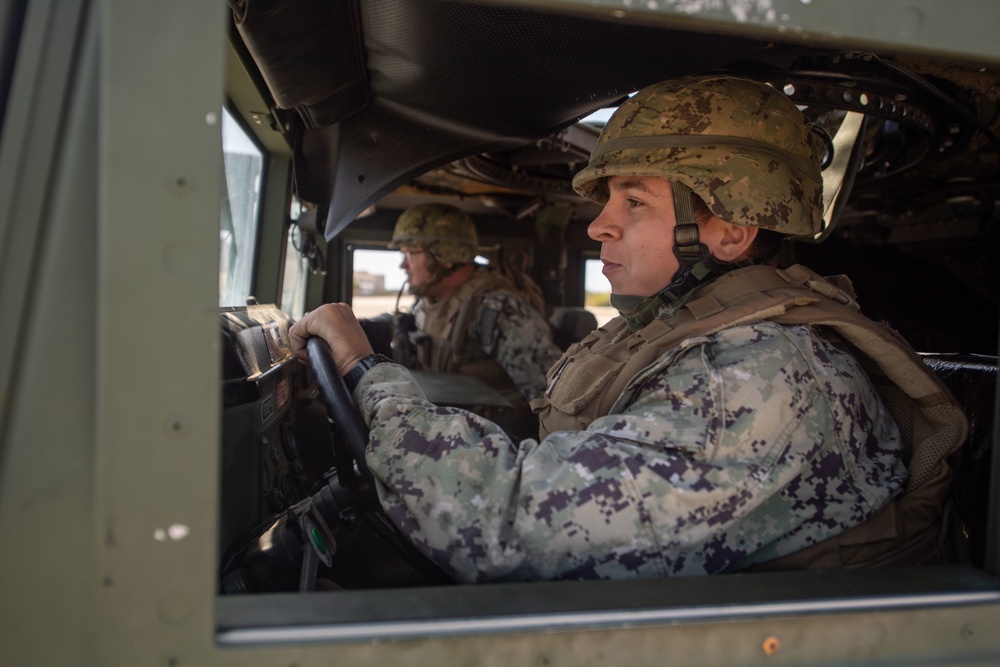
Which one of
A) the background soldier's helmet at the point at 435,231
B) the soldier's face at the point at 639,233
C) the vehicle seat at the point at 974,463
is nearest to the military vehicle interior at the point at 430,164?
the vehicle seat at the point at 974,463

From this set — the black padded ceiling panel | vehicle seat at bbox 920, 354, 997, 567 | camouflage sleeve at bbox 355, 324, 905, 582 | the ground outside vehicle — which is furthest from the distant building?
the ground outside vehicle

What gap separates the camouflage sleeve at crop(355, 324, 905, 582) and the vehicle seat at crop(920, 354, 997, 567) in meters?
0.20

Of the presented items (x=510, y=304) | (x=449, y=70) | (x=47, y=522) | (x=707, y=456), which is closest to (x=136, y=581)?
(x=47, y=522)

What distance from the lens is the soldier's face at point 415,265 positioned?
13.8 ft

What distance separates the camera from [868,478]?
4.15 ft

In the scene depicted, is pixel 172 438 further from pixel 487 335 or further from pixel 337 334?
pixel 487 335

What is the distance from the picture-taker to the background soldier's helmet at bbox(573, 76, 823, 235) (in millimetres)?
1404

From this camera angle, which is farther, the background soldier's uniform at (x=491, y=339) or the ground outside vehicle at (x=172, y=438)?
the background soldier's uniform at (x=491, y=339)

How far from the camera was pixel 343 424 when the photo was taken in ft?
4.25

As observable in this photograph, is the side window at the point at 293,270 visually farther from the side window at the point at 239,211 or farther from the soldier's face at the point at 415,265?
the soldier's face at the point at 415,265

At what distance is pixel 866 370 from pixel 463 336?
9.14 ft

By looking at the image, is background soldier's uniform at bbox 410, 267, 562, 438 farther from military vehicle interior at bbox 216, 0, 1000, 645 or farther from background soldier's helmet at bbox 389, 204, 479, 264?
military vehicle interior at bbox 216, 0, 1000, 645

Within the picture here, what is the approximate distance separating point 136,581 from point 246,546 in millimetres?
555

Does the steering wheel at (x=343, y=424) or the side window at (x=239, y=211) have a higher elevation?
the side window at (x=239, y=211)
